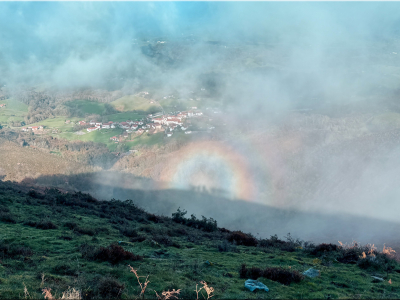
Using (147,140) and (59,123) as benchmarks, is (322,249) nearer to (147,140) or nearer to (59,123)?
(147,140)

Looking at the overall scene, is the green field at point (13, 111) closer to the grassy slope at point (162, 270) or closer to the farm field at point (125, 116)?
the farm field at point (125, 116)

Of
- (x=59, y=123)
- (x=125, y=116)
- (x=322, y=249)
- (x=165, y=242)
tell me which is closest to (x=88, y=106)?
(x=59, y=123)

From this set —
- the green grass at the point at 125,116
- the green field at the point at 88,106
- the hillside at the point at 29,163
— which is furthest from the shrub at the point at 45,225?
the green field at the point at 88,106

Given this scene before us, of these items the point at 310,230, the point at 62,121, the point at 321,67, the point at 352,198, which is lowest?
the point at 310,230

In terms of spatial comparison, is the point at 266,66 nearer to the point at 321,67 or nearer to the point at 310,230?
the point at 321,67

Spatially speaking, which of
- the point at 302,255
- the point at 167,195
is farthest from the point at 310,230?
the point at 167,195
